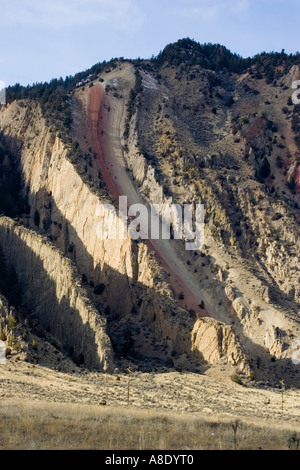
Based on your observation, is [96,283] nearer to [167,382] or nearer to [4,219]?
[4,219]

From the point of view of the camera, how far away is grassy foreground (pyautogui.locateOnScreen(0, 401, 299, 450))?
35625mm

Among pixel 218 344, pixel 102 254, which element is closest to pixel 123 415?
pixel 218 344

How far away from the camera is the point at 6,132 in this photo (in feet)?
301

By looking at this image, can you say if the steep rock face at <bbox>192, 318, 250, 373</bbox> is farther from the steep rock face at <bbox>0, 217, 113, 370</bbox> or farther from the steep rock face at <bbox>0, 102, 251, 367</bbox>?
the steep rock face at <bbox>0, 217, 113, 370</bbox>

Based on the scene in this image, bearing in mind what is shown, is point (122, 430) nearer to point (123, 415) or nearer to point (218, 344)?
point (123, 415)

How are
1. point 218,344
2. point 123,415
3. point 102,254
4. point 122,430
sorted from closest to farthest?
point 122,430 → point 123,415 → point 218,344 → point 102,254

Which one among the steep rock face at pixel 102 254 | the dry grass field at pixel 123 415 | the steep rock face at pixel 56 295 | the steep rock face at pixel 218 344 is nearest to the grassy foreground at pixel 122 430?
the dry grass field at pixel 123 415

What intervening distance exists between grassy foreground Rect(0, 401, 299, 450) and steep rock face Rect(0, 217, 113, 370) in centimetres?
1632

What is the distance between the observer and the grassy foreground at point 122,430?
35.6 m

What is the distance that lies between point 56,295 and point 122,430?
1113 inches

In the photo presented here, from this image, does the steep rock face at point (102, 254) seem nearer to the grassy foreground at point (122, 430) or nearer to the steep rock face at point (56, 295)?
the steep rock face at point (56, 295)

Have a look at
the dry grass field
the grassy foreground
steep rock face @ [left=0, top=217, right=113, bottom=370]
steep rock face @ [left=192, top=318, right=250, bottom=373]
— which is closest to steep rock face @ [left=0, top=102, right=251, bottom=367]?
steep rock face @ [left=192, top=318, right=250, bottom=373]

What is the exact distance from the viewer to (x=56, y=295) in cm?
6438
